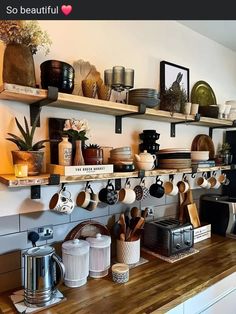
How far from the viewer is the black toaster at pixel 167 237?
5.07ft

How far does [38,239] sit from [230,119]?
5.51 feet

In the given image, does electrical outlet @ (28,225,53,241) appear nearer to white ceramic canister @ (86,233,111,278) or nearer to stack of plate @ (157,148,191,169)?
white ceramic canister @ (86,233,111,278)

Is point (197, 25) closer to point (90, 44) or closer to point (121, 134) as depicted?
point (90, 44)

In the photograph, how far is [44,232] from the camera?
4.24ft

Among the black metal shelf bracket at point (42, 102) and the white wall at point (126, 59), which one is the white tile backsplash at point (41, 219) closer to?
the white wall at point (126, 59)

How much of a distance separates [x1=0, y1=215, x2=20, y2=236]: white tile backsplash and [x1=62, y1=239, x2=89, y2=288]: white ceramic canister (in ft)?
0.81

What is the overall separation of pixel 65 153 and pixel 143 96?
0.56m

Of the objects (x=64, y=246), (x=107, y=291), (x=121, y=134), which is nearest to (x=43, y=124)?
(x=121, y=134)

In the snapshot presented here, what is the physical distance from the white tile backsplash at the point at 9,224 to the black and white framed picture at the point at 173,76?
1228 mm

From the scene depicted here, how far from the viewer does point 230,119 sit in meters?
2.06

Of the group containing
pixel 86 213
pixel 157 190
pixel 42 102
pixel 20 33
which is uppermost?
pixel 20 33

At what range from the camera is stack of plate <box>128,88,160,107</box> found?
144 cm

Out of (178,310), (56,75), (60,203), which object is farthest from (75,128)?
(178,310)
